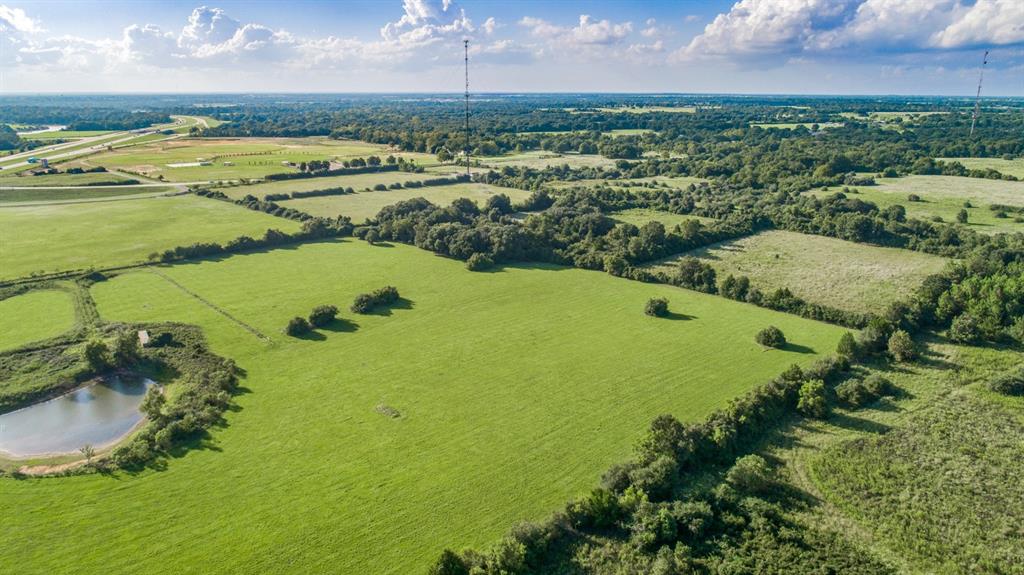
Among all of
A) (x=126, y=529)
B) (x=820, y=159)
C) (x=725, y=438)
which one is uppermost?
(x=820, y=159)

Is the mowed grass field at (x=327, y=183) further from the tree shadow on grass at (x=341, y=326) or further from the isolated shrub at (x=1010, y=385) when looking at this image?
the isolated shrub at (x=1010, y=385)

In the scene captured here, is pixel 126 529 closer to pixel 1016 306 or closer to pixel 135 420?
pixel 135 420

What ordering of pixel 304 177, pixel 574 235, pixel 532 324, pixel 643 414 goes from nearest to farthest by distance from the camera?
pixel 643 414, pixel 532 324, pixel 574 235, pixel 304 177

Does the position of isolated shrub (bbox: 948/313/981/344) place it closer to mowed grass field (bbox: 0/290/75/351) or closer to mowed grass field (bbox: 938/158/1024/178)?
mowed grass field (bbox: 0/290/75/351)

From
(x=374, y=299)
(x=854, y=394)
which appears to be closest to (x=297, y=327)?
(x=374, y=299)

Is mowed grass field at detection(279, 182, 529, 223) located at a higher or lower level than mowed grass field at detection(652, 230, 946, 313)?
higher

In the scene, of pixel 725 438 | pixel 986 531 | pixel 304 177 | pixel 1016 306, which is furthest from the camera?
pixel 304 177

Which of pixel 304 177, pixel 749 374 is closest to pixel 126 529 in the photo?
pixel 749 374

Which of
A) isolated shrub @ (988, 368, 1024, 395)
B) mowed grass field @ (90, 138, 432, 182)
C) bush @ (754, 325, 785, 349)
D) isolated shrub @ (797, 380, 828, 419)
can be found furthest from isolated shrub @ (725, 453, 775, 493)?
mowed grass field @ (90, 138, 432, 182)
